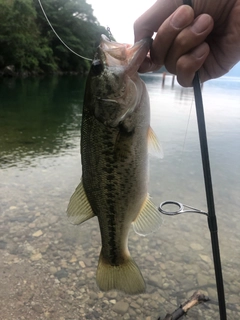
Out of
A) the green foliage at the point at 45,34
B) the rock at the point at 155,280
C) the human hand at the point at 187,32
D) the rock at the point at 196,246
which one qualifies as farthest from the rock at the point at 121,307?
the green foliage at the point at 45,34

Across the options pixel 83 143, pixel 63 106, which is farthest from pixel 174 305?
pixel 63 106

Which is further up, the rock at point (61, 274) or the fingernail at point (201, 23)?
the fingernail at point (201, 23)

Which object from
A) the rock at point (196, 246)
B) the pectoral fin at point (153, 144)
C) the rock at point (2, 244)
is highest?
the pectoral fin at point (153, 144)

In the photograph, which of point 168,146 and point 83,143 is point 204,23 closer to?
point 83,143

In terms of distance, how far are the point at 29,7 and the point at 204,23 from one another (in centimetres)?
4130

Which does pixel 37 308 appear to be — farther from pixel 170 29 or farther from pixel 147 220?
pixel 170 29

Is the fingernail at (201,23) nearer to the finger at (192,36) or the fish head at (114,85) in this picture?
the finger at (192,36)

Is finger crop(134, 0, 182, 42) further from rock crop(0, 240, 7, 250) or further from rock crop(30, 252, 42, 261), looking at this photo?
rock crop(0, 240, 7, 250)

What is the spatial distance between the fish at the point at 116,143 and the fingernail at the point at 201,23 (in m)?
0.28

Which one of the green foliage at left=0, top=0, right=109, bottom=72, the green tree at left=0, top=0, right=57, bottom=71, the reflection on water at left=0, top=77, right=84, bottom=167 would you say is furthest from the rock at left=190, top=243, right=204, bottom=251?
the green tree at left=0, top=0, right=57, bottom=71

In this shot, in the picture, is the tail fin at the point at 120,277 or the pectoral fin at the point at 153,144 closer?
the pectoral fin at the point at 153,144

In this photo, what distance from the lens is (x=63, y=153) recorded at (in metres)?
8.77

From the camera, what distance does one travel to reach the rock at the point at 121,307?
11.2 feet

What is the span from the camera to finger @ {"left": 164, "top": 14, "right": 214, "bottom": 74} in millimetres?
1646
